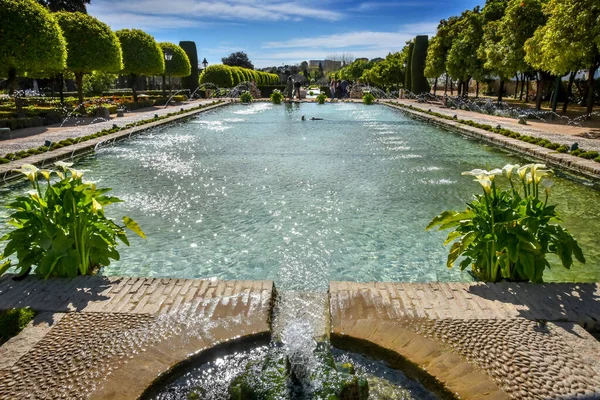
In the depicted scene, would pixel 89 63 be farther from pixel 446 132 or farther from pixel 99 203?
pixel 99 203

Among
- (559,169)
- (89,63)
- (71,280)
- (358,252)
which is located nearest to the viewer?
(71,280)

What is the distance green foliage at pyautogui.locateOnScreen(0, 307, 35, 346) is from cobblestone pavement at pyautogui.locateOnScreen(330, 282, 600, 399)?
2338 millimetres

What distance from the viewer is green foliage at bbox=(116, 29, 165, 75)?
2698cm

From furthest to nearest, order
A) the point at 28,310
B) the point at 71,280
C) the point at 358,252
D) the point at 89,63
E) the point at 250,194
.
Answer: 1. the point at 89,63
2. the point at 250,194
3. the point at 358,252
4. the point at 71,280
5. the point at 28,310

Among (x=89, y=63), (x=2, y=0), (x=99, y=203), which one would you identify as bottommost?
(x=99, y=203)

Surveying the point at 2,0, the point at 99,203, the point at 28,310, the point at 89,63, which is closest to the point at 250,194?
the point at 99,203

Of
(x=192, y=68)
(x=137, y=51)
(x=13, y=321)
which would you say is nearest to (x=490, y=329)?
(x=13, y=321)

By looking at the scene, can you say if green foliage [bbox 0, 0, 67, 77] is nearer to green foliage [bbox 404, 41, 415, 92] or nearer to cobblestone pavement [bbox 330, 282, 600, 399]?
cobblestone pavement [bbox 330, 282, 600, 399]

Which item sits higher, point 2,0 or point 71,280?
point 2,0

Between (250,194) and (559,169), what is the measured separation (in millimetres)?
6977

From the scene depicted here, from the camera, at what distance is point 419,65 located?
36.2m

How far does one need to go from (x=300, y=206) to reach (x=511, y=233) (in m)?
3.69

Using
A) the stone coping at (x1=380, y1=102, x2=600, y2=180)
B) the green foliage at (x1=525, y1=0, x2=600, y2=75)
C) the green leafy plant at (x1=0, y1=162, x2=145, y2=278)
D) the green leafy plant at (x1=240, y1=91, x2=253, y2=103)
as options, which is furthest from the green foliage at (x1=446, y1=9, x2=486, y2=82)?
the green leafy plant at (x1=0, y1=162, x2=145, y2=278)

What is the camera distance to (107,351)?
276 centimetres
